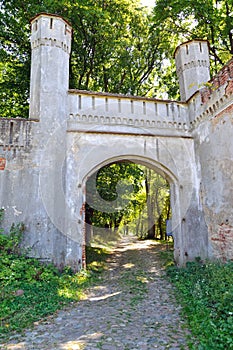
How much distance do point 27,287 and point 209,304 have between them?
160 inches

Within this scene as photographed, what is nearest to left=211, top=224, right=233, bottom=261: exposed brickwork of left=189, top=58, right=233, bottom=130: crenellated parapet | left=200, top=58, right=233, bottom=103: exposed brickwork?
left=189, top=58, right=233, bottom=130: crenellated parapet

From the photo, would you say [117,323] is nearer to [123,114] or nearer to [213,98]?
[123,114]

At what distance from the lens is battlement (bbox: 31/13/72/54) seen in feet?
30.3

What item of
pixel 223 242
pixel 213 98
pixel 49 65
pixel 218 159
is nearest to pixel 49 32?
pixel 49 65

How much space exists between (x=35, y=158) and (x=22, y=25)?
8909 mm

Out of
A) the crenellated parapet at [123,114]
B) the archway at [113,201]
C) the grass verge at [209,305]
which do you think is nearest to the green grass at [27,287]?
the archway at [113,201]

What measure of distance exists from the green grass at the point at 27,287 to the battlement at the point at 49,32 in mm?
6406

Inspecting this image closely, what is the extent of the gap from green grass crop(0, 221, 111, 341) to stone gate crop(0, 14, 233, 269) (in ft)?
1.39

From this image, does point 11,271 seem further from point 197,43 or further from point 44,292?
point 197,43

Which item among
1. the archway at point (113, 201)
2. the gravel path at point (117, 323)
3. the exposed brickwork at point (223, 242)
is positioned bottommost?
the gravel path at point (117, 323)

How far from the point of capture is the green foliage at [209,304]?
144 inches

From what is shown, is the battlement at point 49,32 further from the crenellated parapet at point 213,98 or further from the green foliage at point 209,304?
the green foliage at point 209,304

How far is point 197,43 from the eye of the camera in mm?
10750

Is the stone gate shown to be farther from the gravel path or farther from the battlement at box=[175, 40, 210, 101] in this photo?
the gravel path
